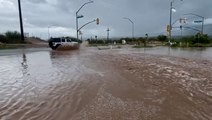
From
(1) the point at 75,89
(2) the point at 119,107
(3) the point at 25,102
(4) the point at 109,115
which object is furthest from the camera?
(1) the point at 75,89

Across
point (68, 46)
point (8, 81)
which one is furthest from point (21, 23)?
point (8, 81)

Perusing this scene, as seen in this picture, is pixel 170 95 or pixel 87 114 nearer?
pixel 87 114

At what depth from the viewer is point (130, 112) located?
201 inches

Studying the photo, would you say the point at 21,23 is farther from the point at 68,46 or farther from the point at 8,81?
the point at 8,81

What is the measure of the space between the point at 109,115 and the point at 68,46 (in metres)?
31.2

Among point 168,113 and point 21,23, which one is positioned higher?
point 21,23

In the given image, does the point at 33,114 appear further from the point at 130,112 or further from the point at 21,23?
the point at 21,23

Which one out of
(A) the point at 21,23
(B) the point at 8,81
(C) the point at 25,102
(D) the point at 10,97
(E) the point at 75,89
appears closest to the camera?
(C) the point at 25,102

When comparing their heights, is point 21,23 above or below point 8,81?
above

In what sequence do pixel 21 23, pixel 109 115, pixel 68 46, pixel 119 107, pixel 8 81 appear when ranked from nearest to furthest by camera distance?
1. pixel 109 115
2. pixel 119 107
3. pixel 8 81
4. pixel 68 46
5. pixel 21 23

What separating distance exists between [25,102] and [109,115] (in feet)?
8.17

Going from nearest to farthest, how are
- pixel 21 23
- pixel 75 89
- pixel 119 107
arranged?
pixel 119 107 < pixel 75 89 < pixel 21 23

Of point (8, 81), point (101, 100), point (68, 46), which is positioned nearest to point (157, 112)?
point (101, 100)

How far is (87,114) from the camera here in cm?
498
